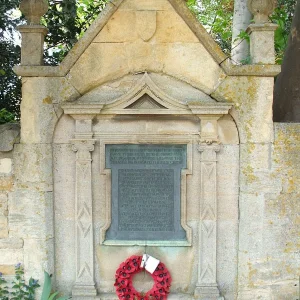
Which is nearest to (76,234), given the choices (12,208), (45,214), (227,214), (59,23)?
(45,214)

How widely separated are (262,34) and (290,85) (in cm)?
115

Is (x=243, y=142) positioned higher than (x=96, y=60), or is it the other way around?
(x=96, y=60)

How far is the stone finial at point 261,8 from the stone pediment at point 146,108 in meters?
1.08

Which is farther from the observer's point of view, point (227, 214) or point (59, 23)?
point (59, 23)

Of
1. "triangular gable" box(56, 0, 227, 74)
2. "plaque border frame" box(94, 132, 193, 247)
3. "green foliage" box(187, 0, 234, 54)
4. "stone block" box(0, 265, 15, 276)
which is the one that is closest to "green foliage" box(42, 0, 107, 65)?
"triangular gable" box(56, 0, 227, 74)

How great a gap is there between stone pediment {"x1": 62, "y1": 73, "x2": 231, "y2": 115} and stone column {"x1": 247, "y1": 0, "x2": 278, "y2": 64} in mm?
686

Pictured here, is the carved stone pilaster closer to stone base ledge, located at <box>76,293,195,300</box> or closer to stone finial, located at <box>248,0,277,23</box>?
stone base ledge, located at <box>76,293,195,300</box>

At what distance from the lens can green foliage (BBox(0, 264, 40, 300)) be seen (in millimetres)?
5176

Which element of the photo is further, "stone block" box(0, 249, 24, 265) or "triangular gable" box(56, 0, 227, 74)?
"stone block" box(0, 249, 24, 265)

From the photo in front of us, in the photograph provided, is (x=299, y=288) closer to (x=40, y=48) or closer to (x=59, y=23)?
(x=40, y=48)

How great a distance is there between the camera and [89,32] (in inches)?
200

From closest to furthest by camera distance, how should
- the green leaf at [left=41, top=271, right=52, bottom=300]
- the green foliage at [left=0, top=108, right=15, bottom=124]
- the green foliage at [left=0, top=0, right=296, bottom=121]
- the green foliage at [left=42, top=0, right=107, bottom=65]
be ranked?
the green leaf at [left=41, top=271, right=52, bottom=300], the green foliage at [left=0, top=108, right=15, bottom=124], the green foliage at [left=0, top=0, right=296, bottom=121], the green foliage at [left=42, top=0, right=107, bottom=65]

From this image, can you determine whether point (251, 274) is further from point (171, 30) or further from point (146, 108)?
point (171, 30)

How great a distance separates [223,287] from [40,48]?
351cm
